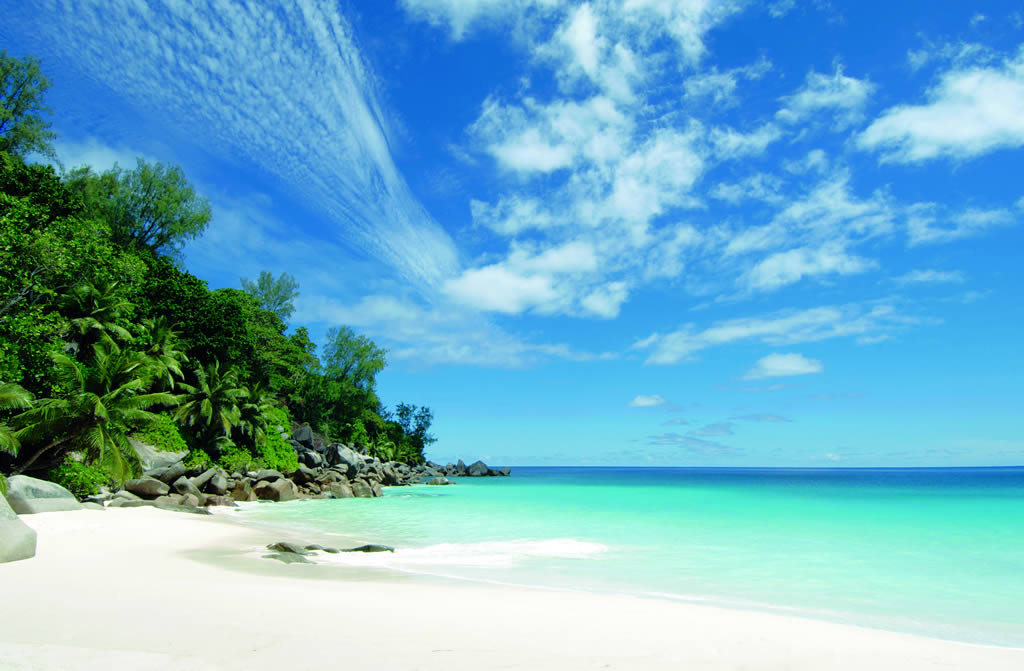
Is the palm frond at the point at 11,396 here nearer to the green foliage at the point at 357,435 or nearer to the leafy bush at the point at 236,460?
the leafy bush at the point at 236,460

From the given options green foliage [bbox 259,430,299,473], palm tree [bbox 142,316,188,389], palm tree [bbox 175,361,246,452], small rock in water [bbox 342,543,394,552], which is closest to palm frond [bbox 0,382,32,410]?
small rock in water [bbox 342,543,394,552]

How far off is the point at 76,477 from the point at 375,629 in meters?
18.3

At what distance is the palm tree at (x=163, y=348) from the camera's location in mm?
27797

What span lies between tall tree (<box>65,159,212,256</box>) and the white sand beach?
1311 inches

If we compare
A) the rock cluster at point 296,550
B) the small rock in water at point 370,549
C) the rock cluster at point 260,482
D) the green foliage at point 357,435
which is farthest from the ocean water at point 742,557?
the green foliage at point 357,435

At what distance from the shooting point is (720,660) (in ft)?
14.6

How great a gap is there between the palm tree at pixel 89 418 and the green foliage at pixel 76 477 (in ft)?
1.50

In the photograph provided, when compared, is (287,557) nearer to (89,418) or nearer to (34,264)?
(89,418)

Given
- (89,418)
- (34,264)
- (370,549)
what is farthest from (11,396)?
(370,549)

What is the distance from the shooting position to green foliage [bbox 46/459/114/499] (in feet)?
57.6

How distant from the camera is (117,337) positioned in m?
25.5

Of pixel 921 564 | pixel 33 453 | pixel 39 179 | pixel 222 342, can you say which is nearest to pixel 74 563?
pixel 33 453

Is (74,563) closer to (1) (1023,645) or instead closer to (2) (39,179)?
(1) (1023,645)

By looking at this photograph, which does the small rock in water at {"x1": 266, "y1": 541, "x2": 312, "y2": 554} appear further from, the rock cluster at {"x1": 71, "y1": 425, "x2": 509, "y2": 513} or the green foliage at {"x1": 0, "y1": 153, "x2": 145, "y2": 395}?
the green foliage at {"x1": 0, "y1": 153, "x2": 145, "y2": 395}
